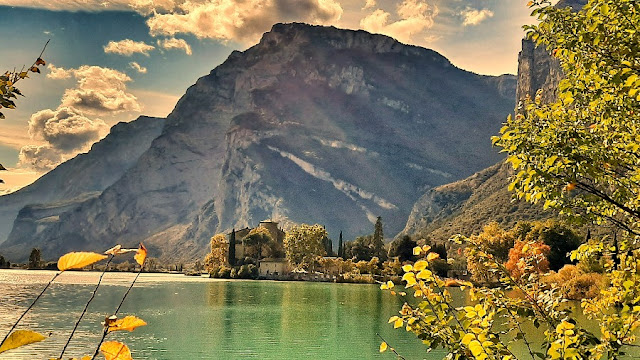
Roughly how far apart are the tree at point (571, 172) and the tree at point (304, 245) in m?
125

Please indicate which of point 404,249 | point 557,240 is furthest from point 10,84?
point 404,249

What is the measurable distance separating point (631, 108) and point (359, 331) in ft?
108

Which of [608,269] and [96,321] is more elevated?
[608,269]

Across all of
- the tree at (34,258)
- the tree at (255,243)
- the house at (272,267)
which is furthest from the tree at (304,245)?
the tree at (34,258)

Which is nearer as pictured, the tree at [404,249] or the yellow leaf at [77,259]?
the yellow leaf at [77,259]

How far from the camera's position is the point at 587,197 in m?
7.17

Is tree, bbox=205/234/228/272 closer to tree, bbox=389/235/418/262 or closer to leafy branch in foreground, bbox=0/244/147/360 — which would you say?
tree, bbox=389/235/418/262

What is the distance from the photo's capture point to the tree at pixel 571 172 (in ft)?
Answer: 20.2

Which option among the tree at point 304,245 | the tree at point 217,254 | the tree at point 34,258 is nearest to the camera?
the tree at point 304,245

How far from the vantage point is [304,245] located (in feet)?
433

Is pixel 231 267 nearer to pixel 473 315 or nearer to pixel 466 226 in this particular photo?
pixel 466 226

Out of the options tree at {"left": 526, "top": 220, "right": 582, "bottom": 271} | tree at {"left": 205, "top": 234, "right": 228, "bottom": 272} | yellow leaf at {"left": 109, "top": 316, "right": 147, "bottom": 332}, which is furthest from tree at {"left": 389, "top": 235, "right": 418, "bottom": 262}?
yellow leaf at {"left": 109, "top": 316, "right": 147, "bottom": 332}

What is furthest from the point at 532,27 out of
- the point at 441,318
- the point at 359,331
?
the point at 359,331

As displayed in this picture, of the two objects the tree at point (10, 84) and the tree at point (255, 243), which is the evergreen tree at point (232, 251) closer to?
the tree at point (255, 243)
